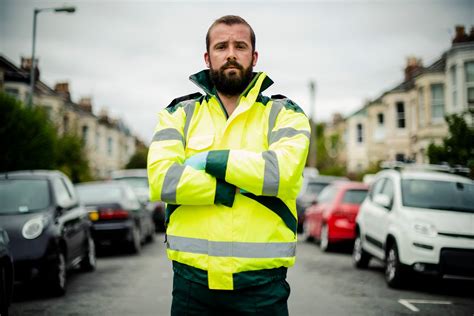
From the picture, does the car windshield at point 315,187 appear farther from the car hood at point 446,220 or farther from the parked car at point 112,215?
the car hood at point 446,220

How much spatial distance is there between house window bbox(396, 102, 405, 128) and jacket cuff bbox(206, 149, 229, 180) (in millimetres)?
36819

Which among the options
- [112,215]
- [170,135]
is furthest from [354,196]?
[170,135]

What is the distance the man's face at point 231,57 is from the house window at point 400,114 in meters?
36.6

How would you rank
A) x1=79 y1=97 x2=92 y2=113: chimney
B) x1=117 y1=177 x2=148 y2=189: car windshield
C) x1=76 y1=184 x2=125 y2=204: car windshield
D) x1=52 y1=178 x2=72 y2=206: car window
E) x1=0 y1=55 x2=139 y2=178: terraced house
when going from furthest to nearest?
x1=79 y1=97 x2=92 y2=113: chimney < x1=0 y1=55 x2=139 y2=178: terraced house < x1=117 y1=177 x2=148 y2=189: car windshield < x1=76 y1=184 x2=125 y2=204: car windshield < x1=52 y1=178 x2=72 y2=206: car window

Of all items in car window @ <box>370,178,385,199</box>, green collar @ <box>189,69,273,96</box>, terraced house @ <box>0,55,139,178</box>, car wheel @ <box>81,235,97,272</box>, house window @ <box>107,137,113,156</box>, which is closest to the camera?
green collar @ <box>189,69,273,96</box>

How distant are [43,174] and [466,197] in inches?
251

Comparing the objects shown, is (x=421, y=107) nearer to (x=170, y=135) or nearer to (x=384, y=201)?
(x=384, y=201)

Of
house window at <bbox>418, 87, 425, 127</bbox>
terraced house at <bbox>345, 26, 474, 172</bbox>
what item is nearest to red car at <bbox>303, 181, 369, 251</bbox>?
terraced house at <bbox>345, 26, 474, 172</bbox>

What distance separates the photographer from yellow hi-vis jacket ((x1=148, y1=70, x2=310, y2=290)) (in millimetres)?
2727

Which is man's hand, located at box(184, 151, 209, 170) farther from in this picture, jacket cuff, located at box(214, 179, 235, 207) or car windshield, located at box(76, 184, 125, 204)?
car windshield, located at box(76, 184, 125, 204)

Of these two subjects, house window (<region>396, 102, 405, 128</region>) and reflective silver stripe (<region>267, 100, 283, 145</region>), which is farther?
house window (<region>396, 102, 405, 128</region>)

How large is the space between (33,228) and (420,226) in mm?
5174

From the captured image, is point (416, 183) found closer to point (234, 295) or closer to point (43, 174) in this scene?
point (43, 174)

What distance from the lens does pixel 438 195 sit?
953 centimetres
